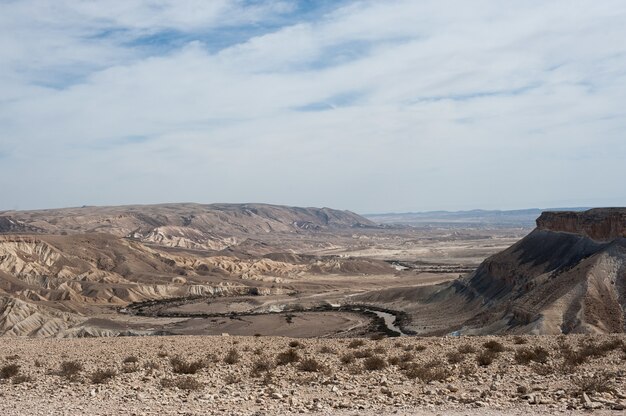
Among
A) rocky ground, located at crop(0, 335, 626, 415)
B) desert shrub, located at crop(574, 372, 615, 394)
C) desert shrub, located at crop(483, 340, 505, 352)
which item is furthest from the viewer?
desert shrub, located at crop(483, 340, 505, 352)

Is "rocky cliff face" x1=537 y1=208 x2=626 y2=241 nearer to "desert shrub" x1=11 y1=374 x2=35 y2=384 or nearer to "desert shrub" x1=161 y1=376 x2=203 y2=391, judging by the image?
"desert shrub" x1=161 y1=376 x2=203 y2=391

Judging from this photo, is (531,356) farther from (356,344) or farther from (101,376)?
(101,376)

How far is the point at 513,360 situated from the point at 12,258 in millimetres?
91803

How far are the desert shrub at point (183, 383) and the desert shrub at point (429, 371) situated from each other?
4.65 metres

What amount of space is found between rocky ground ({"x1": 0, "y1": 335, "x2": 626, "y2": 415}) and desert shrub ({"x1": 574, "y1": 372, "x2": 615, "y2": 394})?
0.11 ft

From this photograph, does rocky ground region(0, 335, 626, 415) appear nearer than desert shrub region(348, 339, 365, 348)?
Yes

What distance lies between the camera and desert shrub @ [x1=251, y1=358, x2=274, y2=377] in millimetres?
14447

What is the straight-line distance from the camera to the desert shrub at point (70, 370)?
1481 centimetres

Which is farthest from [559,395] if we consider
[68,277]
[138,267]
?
[138,267]

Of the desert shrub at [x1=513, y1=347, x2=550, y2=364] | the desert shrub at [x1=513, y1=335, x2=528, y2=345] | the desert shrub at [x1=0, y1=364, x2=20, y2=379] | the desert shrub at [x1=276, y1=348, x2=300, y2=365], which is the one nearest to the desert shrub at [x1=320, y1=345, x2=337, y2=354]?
the desert shrub at [x1=276, y1=348, x2=300, y2=365]

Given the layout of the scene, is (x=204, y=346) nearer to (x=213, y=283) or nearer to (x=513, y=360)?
(x=513, y=360)

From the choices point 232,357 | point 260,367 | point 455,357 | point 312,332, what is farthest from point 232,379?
point 312,332

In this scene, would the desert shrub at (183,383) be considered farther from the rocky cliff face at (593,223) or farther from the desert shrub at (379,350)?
the rocky cliff face at (593,223)

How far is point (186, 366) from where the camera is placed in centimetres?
1508
